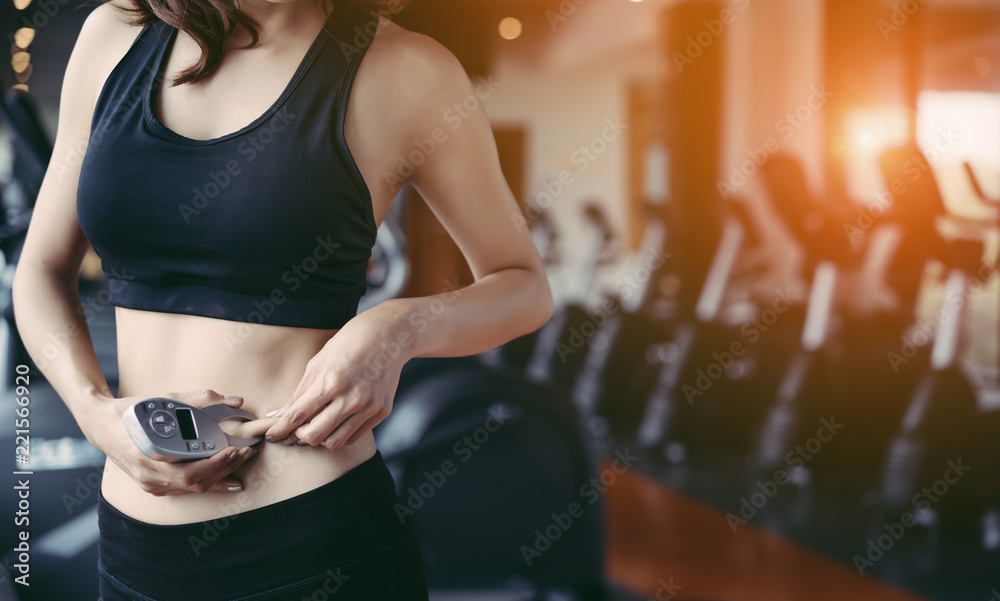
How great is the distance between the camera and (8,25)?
1.50 metres

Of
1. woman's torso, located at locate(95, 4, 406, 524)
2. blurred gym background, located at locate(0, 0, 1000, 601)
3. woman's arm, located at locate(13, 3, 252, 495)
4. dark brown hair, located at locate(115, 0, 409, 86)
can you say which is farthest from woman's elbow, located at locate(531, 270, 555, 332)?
blurred gym background, located at locate(0, 0, 1000, 601)

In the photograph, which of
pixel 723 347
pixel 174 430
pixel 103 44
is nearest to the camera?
pixel 174 430

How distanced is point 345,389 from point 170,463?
155mm

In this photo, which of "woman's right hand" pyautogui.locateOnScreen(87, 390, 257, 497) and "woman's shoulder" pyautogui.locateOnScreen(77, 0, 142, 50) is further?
"woman's shoulder" pyautogui.locateOnScreen(77, 0, 142, 50)

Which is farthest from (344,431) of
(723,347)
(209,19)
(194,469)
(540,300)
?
(723,347)

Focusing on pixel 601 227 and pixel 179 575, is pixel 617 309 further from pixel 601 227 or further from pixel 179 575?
pixel 179 575

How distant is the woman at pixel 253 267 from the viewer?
0.68 m

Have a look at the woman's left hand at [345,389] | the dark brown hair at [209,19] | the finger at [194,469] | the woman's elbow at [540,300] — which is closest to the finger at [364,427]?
the woman's left hand at [345,389]

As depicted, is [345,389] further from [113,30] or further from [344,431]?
[113,30]

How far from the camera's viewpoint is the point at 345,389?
Result: 2.15 feet

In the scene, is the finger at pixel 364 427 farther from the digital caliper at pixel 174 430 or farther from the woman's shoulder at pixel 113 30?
the woman's shoulder at pixel 113 30

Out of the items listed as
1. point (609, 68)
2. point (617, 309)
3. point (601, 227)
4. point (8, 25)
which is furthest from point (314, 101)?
point (609, 68)

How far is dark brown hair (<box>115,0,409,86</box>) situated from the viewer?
728 mm

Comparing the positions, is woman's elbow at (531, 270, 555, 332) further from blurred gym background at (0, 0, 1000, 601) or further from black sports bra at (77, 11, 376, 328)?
blurred gym background at (0, 0, 1000, 601)
